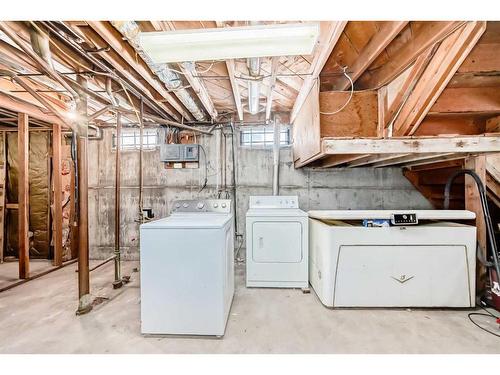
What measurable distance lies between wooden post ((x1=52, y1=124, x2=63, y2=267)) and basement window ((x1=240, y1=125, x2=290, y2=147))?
2749 mm

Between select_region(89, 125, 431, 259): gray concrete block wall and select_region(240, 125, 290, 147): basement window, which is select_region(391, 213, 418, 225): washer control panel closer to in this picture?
select_region(89, 125, 431, 259): gray concrete block wall

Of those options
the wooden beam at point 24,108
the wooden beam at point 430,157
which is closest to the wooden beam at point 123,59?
the wooden beam at point 24,108

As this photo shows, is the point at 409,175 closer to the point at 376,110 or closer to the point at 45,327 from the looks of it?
the point at 376,110

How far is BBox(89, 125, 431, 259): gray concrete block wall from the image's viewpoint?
3.92 meters

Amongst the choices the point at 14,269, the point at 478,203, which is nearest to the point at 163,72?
the point at 478,203

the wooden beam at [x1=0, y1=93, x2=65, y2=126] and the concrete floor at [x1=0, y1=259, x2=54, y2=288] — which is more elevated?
the wooden beam at [x1=0, y1=93, x2=65, y2=126]

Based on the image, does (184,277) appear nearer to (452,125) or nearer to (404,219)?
(404,219)

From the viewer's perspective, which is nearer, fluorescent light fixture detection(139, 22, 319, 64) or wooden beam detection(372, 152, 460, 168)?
fluorescent light fixture detection(139, 22, 319, 64)

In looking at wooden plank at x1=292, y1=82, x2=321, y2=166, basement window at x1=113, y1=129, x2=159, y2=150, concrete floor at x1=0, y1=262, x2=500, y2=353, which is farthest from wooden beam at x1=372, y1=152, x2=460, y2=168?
basement window at x1=113, y1=129, x2=159, y2=150

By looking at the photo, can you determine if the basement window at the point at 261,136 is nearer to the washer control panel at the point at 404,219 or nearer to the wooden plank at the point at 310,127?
the wooden plank at the point at 310,127

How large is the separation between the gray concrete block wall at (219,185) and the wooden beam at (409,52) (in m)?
1.65
